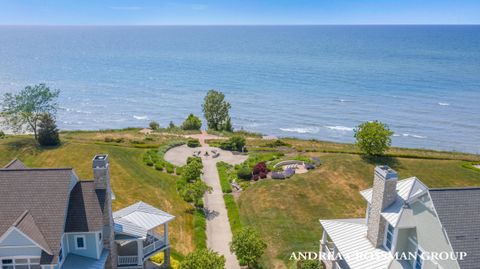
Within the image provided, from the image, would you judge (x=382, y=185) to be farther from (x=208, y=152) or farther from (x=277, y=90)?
(x=277, y=90)

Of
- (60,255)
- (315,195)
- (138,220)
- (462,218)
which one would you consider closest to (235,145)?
(315,195)

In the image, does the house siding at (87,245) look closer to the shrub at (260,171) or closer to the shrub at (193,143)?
the shrub at (260,171)

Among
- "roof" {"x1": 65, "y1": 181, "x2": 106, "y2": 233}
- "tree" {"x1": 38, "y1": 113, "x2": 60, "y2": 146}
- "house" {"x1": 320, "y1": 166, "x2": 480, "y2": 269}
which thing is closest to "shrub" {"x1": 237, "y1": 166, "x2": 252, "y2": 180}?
"house" {"x1": 320, "y1": 166, "x2": 480, "y2": 269}

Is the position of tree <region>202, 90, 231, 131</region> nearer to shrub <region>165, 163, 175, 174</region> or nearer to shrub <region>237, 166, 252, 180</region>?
shrub <region>165, 163, 175, 174</region>

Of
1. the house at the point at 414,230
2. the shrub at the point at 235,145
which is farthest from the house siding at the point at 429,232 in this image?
the shrub at the point at 235,145

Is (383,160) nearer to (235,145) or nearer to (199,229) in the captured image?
(235,145)
